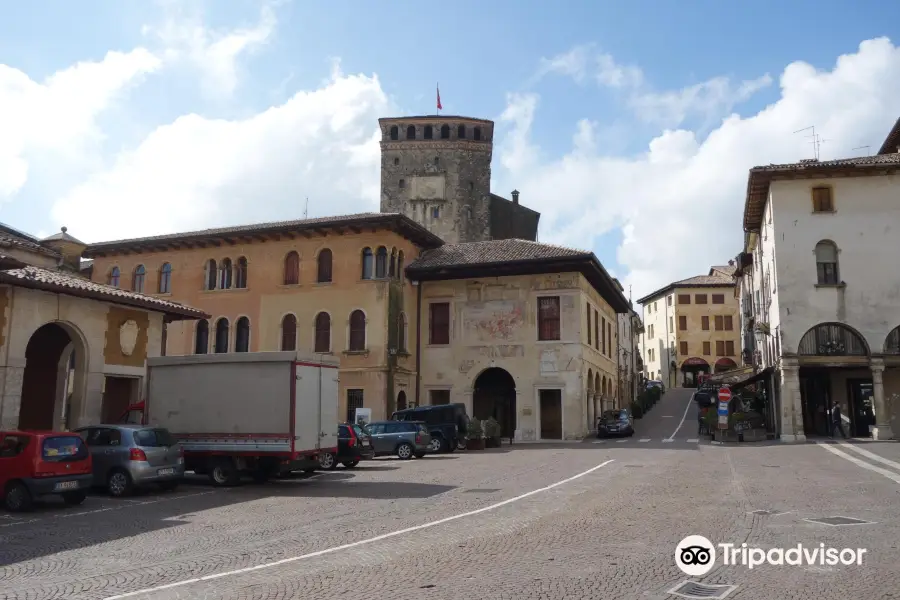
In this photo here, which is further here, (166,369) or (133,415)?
(133,415)

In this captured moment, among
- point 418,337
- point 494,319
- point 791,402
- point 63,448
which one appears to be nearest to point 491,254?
point 494,319

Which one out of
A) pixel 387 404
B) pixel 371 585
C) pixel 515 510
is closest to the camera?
pixel 371 585

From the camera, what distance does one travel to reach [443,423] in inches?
1163

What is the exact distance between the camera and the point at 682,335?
78938mm

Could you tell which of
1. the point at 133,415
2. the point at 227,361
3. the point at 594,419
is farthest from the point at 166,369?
the point at 594,419

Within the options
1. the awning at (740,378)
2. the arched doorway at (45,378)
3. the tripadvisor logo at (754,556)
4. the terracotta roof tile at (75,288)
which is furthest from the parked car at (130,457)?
the awning at (740,378)

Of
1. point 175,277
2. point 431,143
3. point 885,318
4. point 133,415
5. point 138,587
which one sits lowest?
point 138,587

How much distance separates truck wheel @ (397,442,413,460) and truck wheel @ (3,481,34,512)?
14.0 metres

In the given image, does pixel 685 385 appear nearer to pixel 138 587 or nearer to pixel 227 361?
pixel 227 361

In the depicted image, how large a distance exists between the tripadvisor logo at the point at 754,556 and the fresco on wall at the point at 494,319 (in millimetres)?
27166

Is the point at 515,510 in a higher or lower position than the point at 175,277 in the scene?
lower

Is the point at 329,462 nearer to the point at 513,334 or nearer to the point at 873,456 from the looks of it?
the point at 873,456

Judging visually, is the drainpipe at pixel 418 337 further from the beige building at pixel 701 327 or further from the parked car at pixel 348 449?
the beige building at pixel 701 327

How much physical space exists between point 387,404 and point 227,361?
17.5 metres
